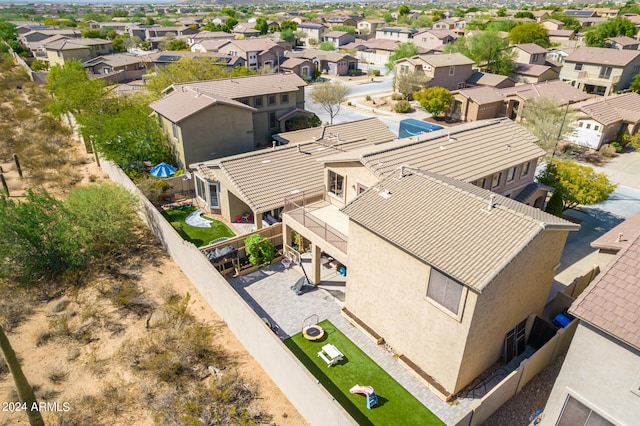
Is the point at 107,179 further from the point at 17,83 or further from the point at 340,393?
the point at 17,83

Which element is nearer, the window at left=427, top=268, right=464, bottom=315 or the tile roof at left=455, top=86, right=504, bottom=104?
the window at left=427, top=268, right=464, bottom=315

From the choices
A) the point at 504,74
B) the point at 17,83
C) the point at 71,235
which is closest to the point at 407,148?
the point at 71,235

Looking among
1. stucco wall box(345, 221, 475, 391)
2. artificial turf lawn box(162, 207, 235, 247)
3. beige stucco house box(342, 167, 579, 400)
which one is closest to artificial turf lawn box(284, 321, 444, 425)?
beige stucco house box(342, 167, 579, 400)

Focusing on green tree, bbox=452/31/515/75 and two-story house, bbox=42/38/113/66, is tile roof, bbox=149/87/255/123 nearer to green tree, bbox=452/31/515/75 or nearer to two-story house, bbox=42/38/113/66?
green tree, bbox=452/31/515/75

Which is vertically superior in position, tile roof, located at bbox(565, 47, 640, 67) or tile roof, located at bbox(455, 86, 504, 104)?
tile roof, located at bbox(565, 47, 640, 67)

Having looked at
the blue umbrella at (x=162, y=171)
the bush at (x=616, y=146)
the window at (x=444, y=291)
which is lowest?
the bush at (x=616, y=146)

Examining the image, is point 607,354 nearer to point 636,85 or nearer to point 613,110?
point 613,110

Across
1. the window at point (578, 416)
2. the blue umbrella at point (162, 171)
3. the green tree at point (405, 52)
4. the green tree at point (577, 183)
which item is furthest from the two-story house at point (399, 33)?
the window at point (578, 416)

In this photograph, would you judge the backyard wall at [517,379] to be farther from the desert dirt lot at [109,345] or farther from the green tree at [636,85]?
the green tree at [636,85]
